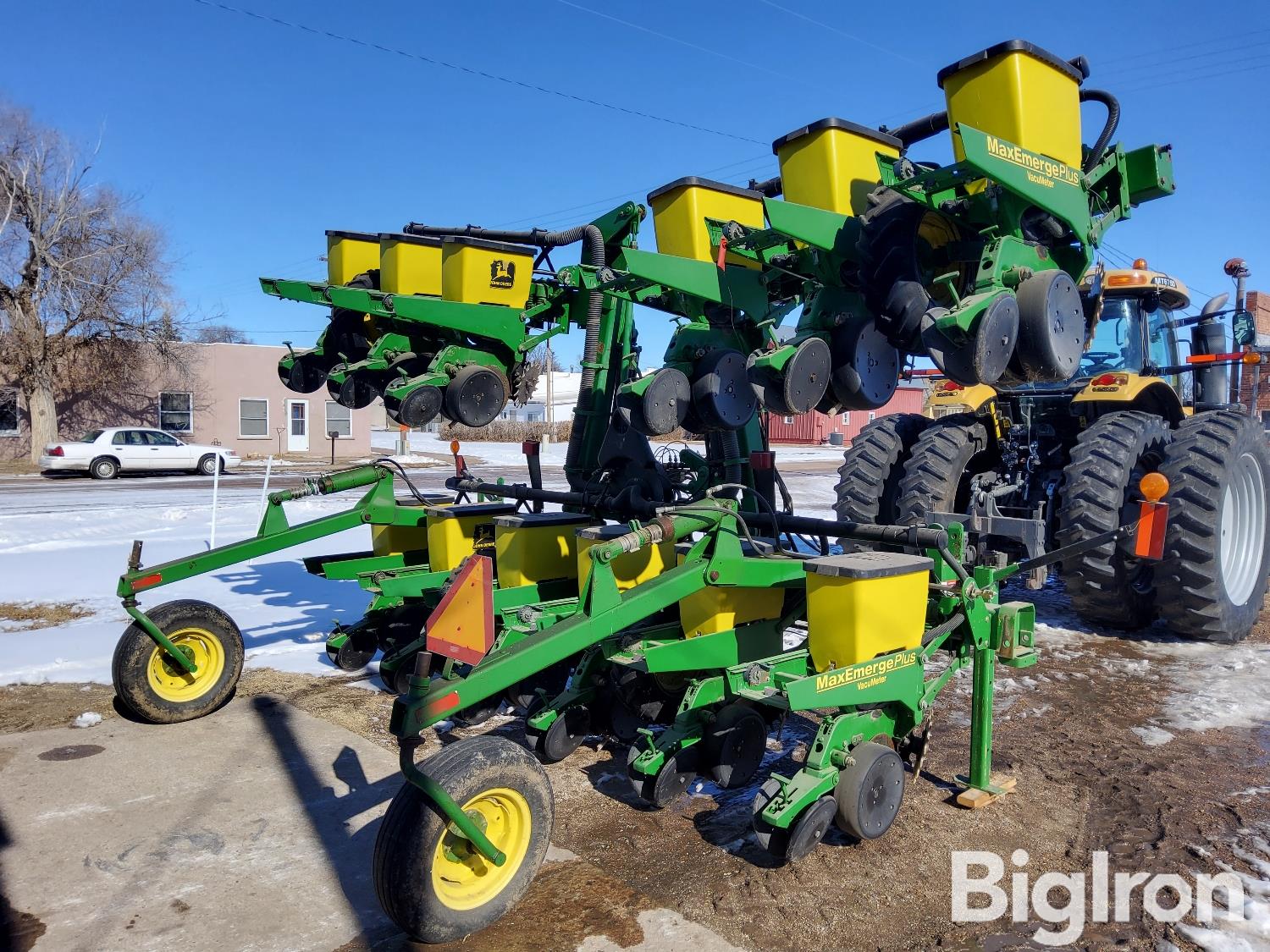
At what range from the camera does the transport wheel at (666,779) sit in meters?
4.18

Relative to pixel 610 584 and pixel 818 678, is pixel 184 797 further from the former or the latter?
pixel 818 678

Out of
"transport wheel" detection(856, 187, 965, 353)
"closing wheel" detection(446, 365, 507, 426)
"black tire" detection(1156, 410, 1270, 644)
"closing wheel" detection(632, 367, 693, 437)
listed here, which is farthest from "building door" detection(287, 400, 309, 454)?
"transport wheel" detection(856, 187, 965, 353)

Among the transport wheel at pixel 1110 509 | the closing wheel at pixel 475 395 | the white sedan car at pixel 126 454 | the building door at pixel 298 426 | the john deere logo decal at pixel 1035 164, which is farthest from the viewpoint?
the building door at pixel 298 426

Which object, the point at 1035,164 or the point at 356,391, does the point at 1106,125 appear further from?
the point at 356,391

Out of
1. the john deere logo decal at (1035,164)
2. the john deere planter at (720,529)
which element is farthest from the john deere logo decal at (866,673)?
the john deere logo decal at (1035,164)

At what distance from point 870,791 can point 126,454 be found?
2566cm

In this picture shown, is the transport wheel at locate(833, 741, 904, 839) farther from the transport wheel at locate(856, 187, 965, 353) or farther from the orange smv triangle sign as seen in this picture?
the transport wheel at locate(856, 187, 965, 353)

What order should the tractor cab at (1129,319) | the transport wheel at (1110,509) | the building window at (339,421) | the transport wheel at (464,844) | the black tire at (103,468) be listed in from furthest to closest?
1. the building window at (339,421)
2. the black tire at (103,468)
3. the tractor cab at (1129,319)
4. the transport wheel at (1110,509)
5. the transport wheel at (464,844)

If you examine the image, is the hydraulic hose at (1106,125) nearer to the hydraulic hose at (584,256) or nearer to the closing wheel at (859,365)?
the closing wheel at (859,365)

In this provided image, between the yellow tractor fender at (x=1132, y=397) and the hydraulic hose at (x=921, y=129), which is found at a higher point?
the hydraulic hose at (x=921, y=129)

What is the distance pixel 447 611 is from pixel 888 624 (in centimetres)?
188

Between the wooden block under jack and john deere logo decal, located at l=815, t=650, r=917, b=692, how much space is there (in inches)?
29.6

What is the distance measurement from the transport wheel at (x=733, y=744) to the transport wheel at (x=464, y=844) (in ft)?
3.74

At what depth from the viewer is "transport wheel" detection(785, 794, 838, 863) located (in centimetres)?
350
